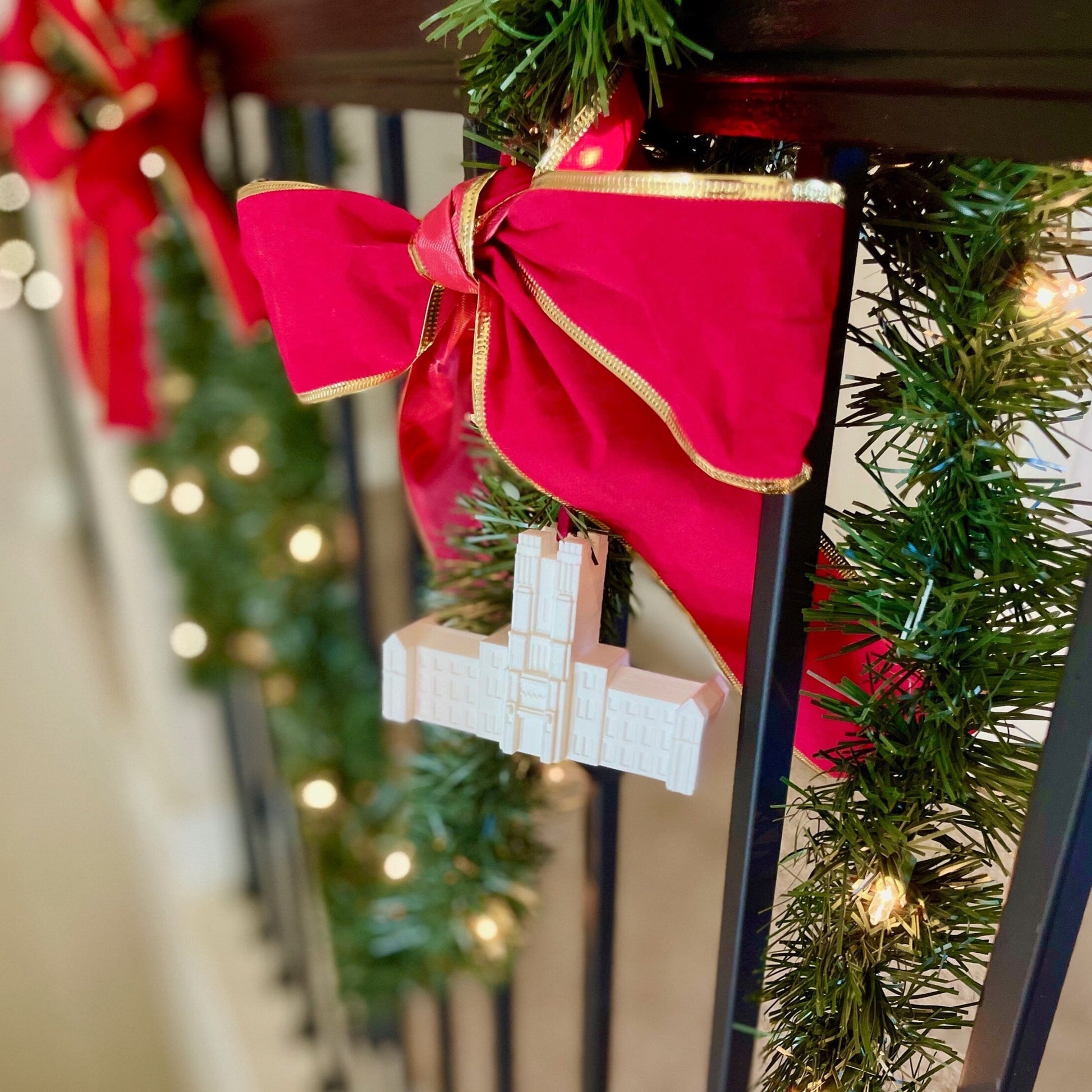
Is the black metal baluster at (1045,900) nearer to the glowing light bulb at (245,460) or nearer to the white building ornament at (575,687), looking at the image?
the white building ornament at (575,687)

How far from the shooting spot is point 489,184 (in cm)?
37

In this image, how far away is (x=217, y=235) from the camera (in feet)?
2.53

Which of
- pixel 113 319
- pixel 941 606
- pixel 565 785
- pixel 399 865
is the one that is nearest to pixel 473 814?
pixel 565 785

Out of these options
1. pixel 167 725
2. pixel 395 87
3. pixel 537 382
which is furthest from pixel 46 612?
pixel 537 382

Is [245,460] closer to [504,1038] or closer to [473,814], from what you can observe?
[473,814]

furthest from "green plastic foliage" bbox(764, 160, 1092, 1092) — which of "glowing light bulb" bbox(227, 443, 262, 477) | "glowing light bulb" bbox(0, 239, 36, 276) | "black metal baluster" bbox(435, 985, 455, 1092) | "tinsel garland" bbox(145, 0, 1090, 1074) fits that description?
"glowing light bulb" bbox(0, 239, 36, 276)

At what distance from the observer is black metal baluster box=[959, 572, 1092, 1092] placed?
29cm

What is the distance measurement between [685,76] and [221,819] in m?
1.56

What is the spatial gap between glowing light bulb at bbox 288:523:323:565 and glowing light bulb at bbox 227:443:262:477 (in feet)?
0.27

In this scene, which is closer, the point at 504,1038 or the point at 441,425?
the point at 441,425

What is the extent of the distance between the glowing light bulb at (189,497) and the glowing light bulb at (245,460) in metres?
0.18

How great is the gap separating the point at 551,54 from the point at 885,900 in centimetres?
37

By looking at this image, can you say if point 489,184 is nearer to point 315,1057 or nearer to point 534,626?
point 534,626

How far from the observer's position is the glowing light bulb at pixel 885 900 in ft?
1.22
